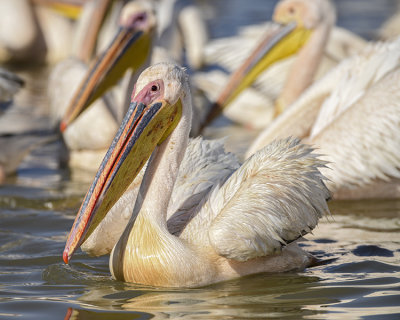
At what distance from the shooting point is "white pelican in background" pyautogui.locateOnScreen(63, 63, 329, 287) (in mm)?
3883

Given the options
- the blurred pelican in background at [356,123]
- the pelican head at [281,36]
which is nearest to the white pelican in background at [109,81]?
the pelican head at [281,36]

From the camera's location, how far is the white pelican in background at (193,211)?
3883 millimetres

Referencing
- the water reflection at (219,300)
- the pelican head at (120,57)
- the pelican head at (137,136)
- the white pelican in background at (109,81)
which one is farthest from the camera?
the white pelican in background at (109,81)

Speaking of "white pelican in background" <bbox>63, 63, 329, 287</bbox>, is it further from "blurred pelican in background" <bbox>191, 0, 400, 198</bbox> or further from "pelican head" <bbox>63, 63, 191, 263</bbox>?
"blurred pelican in background" <bbox>191, 0, 400, 198</bbox>

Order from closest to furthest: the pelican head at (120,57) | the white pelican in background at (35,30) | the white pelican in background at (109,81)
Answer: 1. the pelican head at (120,57)
2. the white pelican in background at (109,81)
3. the white pelican in background at (35,30)

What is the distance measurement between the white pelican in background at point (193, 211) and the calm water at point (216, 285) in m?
0.11

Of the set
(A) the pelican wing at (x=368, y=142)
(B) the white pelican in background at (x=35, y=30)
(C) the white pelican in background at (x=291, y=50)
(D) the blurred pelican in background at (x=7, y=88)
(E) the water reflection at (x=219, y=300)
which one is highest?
(B) the white pelican in background at (x=35, y=30)

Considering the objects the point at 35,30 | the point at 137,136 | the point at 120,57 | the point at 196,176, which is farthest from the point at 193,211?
the point at 35,30

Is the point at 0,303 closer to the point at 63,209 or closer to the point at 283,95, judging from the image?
the point at 63,209

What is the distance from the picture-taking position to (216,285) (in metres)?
4.03

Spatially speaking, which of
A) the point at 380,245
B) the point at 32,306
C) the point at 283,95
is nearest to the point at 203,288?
the point at 32,306

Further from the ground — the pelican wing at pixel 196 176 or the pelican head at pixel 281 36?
the pelican head at pixel 281 36

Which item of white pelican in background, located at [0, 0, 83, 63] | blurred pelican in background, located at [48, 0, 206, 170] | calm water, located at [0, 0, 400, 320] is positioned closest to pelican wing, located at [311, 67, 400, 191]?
calm water, located at [0, 0, 400, 320]

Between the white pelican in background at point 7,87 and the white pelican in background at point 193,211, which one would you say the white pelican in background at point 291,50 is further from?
the white pelican in background at point 193,211
